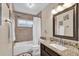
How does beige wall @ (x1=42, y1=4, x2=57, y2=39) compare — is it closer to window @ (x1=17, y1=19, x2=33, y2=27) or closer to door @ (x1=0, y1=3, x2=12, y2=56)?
window @ (x1=17, y1=19, x2=33, y2=27)

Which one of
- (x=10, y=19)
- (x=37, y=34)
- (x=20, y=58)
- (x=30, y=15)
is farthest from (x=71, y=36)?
(x=10, y=19)

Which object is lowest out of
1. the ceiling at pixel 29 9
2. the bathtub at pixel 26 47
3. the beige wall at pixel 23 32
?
the bathtub at pixel 26 47

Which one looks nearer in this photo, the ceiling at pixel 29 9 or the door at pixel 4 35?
the door at pixel 4 35

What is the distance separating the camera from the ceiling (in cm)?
130

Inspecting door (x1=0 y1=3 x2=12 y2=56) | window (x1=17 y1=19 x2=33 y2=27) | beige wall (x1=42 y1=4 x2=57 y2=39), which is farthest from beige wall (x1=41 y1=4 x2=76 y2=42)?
door (x1=0 y1=3 x2=12 y2=56)

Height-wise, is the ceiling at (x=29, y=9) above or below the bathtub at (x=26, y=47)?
above

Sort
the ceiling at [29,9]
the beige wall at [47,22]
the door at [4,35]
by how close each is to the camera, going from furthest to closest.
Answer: the beige wall at [47,22]
the ceiling at [29,9]
the door at [4,35]

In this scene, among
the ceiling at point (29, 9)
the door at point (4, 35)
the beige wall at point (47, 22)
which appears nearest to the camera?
the door at point (4, 35)

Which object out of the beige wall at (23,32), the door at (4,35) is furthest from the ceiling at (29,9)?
the door at (4,35)

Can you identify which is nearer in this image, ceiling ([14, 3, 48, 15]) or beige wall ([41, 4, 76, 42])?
ceiling ([14, 3, 48, 15])

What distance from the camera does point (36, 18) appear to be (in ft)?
4.58

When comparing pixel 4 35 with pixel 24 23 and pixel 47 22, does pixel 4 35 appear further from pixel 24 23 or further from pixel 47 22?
pixel 47 22

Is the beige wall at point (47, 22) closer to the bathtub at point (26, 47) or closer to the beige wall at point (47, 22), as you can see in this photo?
the beige wall at point (47, 22)

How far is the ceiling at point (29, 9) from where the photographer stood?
1299mm
